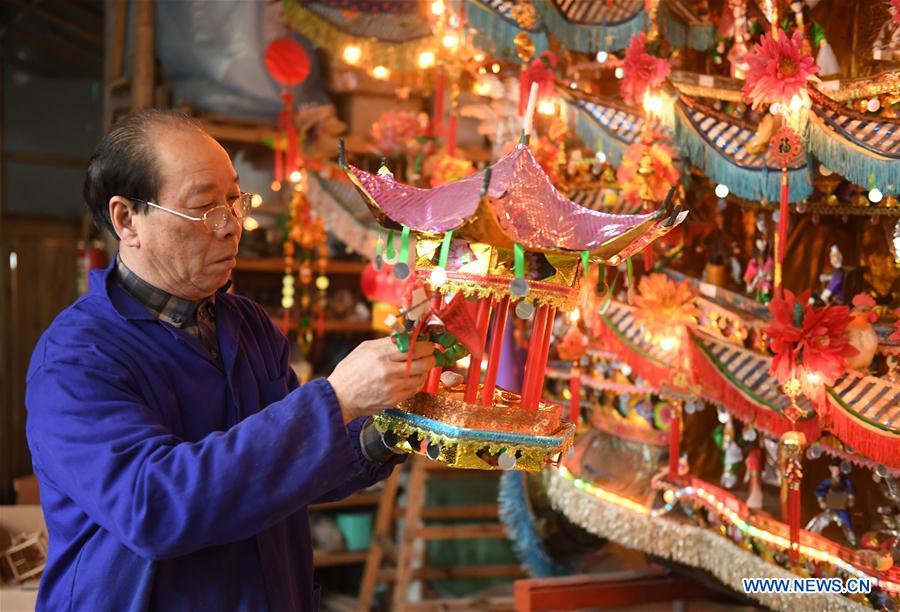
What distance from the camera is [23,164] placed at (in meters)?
5.55

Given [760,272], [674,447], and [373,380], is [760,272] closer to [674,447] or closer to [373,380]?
[674,447]

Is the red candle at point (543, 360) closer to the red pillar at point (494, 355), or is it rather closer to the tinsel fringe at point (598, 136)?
the red pillar at point (494, 355)

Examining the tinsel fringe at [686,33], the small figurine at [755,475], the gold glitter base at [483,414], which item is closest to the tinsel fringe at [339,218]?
the tinsel fringe at [686,33]

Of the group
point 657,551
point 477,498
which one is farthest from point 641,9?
point 477,498

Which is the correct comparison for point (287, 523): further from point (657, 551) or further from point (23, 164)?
point (23, 164)

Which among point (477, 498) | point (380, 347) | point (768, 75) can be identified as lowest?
point (477, 498)

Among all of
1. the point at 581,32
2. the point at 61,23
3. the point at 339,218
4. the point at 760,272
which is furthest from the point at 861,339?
the point at 61,23

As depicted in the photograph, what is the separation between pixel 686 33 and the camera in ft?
8.44

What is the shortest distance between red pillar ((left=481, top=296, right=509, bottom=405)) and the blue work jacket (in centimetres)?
22

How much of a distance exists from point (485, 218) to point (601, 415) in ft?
5.89

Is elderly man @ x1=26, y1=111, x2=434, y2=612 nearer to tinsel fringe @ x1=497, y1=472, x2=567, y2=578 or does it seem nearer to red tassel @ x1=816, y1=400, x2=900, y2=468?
red tassel @ x1=816, y1=400, x2=900, y2=468

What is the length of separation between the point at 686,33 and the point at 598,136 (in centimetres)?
41

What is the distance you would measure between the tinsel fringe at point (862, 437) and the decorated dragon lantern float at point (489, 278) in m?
0.77

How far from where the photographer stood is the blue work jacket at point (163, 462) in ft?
3.94
